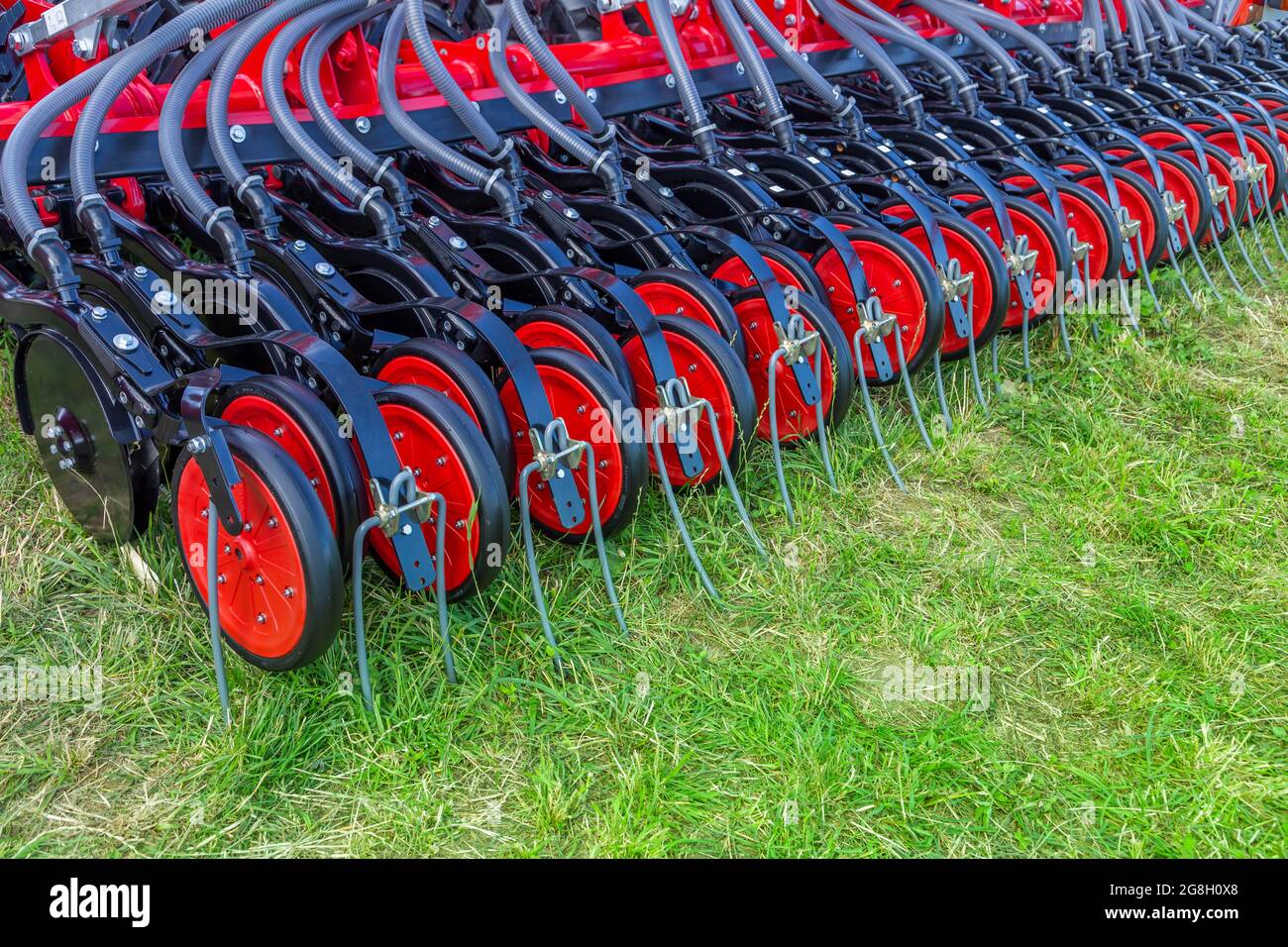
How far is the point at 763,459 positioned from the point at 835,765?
1.15 meters

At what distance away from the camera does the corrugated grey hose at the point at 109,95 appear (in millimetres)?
2482

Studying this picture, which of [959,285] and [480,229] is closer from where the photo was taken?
Result: [480,229]

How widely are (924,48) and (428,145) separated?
238 centimetres

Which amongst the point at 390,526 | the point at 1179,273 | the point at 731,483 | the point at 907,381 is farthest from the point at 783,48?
the point at 390,526

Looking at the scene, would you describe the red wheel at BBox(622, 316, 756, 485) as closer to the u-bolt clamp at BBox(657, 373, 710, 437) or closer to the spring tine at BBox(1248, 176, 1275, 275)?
the u-bolt clamp at BBox(657, 373, 710, 437)

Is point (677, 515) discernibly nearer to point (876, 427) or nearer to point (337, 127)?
point (876, 427)

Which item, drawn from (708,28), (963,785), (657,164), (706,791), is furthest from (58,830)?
(708,28)

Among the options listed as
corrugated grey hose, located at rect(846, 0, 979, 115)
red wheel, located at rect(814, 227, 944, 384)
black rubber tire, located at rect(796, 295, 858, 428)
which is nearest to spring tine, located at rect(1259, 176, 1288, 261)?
corrugated grey hose, located at rect(846, 0, 979, 115)

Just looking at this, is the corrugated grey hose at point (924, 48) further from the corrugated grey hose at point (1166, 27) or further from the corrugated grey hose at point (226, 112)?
the corrugated grey hose at point (226, 112)

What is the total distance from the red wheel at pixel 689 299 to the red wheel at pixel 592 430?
406mm

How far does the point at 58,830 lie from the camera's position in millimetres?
1869

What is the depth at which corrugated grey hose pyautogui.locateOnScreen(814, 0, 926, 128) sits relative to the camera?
413cm

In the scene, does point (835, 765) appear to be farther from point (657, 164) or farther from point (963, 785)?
point (657, 164)

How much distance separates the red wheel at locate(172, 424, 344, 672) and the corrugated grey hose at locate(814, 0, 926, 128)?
317 centimetres
